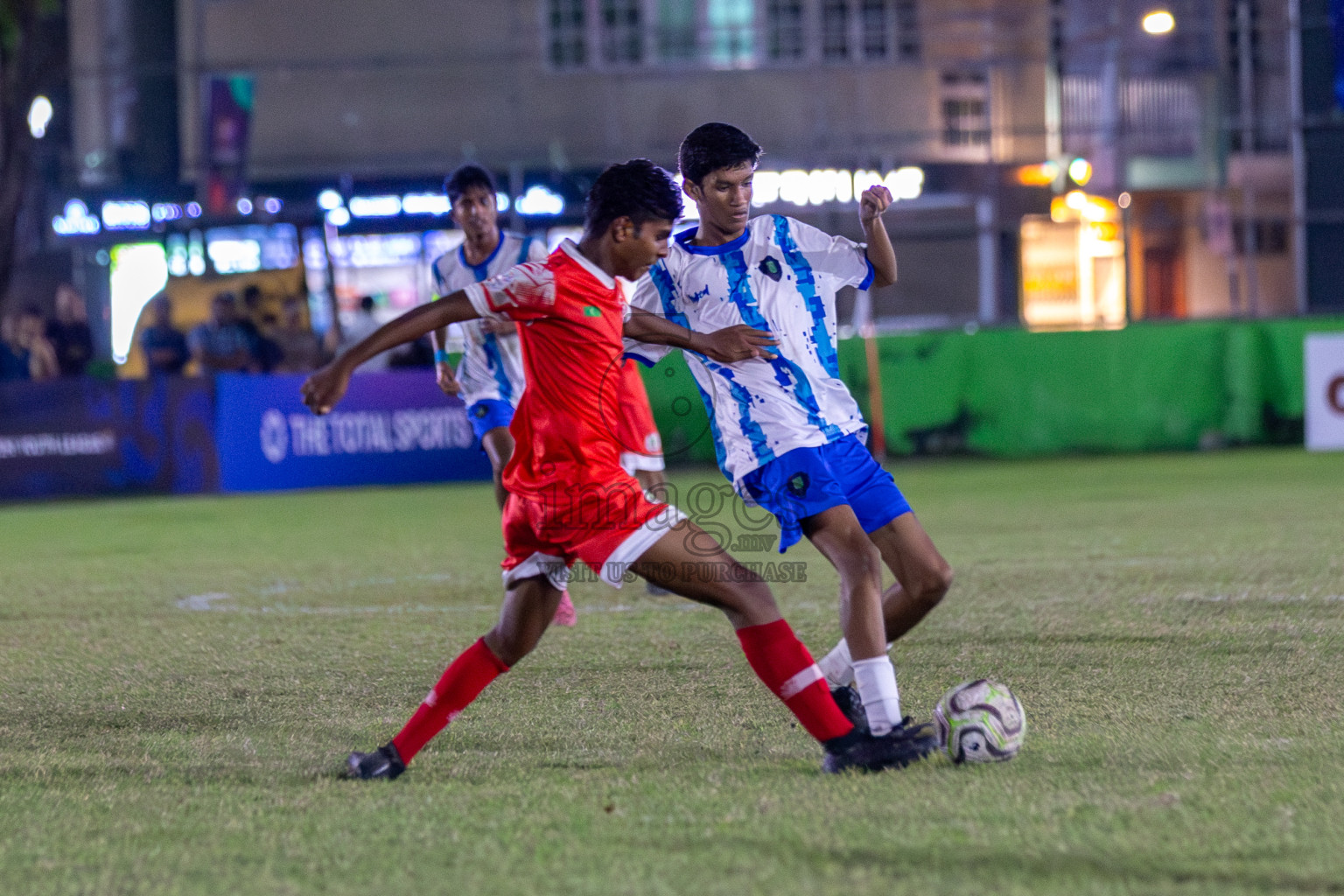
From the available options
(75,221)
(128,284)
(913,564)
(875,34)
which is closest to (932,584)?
(913,564)

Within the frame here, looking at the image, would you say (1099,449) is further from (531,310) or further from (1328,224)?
(531,310)

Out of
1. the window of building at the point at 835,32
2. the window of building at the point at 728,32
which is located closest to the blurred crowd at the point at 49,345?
the window of building at the point at 728,32

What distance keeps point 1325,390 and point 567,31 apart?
11.4m

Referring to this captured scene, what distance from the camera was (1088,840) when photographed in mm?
3291

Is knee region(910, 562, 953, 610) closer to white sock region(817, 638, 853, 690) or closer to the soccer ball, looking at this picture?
white sock region(817, 638, 853, 690)

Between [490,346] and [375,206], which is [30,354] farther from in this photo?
[490,346]

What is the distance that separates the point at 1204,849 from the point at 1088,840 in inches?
9.1

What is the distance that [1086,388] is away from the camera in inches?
646

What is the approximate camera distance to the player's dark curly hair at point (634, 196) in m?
3.96

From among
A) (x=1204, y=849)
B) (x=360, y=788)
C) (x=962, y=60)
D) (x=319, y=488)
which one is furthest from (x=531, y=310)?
(x=962, y=60)

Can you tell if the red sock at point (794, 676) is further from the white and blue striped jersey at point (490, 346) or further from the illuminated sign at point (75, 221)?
the illuminated sign at point (75, 221)

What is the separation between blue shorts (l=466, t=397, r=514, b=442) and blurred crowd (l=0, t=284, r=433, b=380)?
26.4 ft

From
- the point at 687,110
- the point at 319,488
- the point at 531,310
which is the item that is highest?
the point at 687,110

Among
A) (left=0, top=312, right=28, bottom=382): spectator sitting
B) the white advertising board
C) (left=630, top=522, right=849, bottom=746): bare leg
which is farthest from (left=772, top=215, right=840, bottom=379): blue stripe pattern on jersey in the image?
(left=0, top=312, right=28, bottom=382): spectator sitting
